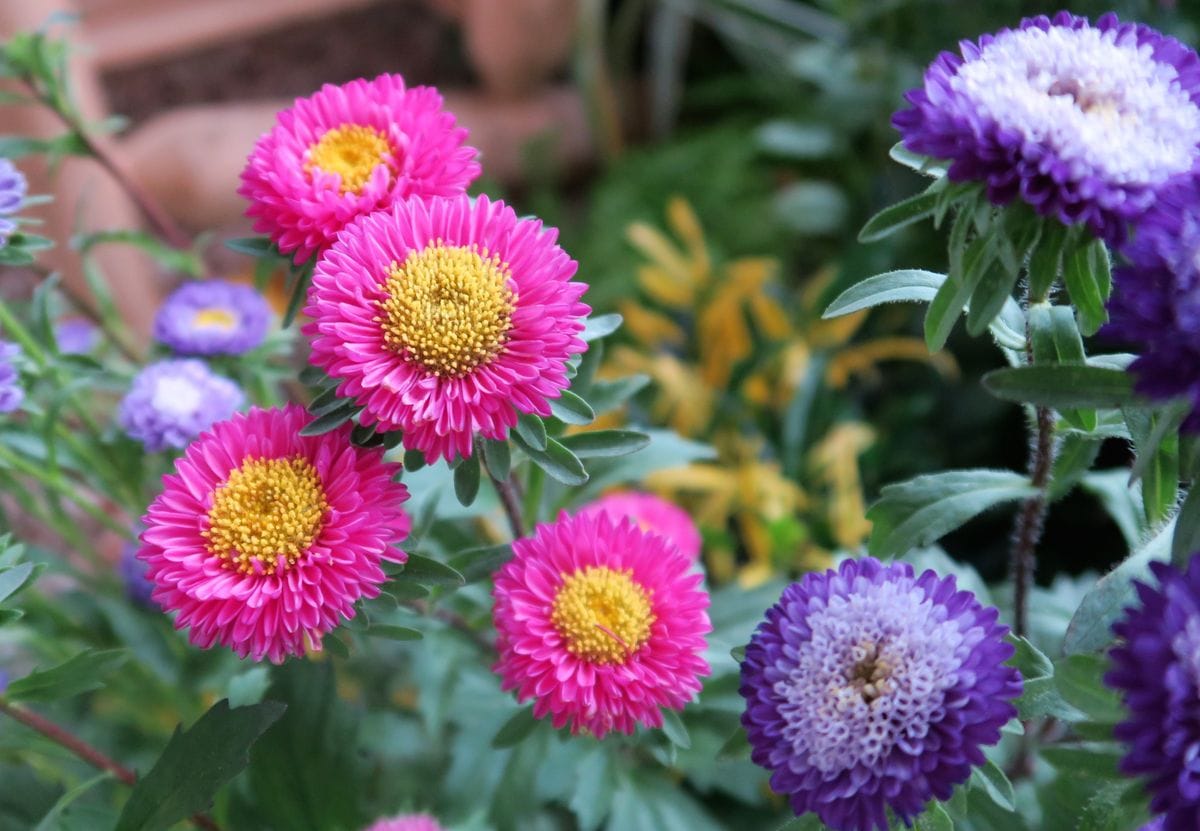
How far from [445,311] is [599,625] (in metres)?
0.14

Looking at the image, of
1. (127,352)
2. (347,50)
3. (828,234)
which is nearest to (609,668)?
(127,352)

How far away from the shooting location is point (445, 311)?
1.23 ft

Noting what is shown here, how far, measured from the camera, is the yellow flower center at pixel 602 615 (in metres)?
0.42

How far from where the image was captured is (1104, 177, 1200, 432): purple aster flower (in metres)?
0.32

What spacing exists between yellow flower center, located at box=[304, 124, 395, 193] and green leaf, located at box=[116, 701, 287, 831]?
22 cm

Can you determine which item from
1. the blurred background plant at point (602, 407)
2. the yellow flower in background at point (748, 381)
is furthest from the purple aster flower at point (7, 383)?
the yellow flower in background at point (748, 381)

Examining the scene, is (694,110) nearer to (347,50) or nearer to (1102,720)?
(347,50)

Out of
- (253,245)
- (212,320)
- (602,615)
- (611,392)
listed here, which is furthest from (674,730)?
(212,320)

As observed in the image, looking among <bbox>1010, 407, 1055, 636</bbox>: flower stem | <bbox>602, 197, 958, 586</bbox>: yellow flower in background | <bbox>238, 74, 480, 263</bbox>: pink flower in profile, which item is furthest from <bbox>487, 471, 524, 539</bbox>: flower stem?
<bbox>602, 197, 958, 586</bbox>: yellow flower in background

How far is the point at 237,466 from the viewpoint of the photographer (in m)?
0.40

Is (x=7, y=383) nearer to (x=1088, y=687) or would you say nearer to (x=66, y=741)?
(x=66, y=741)

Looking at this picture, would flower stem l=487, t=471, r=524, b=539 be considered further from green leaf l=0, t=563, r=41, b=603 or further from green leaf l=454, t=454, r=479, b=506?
green leaf l=0, t=563, r=41, b=603

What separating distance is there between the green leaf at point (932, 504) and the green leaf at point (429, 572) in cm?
19

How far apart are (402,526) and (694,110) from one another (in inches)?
49.6
